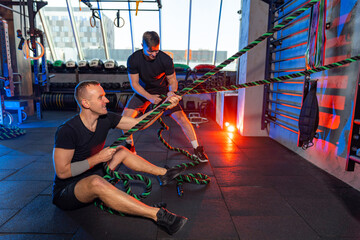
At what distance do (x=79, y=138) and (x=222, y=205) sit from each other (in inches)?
55.5

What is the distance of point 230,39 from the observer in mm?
11867

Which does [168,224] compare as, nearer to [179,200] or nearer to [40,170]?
[179,200]

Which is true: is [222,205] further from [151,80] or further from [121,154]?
[151,80]

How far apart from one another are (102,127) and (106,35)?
10.9 m

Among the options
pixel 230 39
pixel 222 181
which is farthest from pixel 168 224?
pixel 230 39

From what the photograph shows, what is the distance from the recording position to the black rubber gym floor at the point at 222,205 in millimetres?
1767

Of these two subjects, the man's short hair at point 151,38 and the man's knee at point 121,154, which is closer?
the man's knee at point 121,154

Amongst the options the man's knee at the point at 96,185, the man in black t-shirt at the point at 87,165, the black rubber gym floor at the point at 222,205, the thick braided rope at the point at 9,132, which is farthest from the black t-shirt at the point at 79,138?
the thick braided rope at the point at 9,132

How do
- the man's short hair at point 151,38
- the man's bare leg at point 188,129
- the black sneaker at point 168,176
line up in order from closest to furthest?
the black sneaker at point 168,176 < the man's short hair at point 151,38 < the man's bare leg at point 188,129

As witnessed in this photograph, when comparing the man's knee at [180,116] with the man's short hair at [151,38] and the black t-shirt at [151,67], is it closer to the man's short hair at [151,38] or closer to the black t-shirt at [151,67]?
the black t-shirt at [151,67]

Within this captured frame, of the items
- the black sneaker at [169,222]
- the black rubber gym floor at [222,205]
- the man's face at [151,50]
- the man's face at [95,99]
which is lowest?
the black rubber gym floor at [222,205]

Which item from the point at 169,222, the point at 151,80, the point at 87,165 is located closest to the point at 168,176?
the point at 169,222

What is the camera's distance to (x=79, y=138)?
6.10 ft

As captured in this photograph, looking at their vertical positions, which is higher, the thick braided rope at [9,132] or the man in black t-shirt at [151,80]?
the man in black t-shirt at [151,80]
